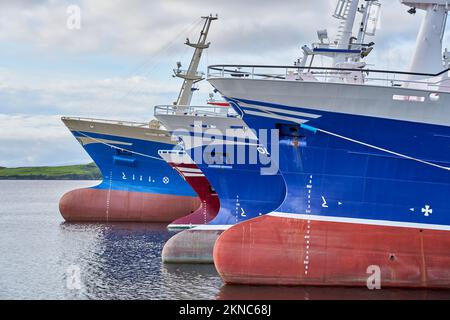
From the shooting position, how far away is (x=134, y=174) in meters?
37.2

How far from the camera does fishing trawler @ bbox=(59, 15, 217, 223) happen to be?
3662 centimetres

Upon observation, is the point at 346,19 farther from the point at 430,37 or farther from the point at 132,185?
the point at 132,185

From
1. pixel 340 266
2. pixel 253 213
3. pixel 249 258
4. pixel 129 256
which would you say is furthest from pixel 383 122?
pixel 129 256

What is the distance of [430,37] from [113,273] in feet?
39.0

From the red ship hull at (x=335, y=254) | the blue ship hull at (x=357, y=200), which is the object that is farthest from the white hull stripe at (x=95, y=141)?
the red ship hull at (x=335, y=254)

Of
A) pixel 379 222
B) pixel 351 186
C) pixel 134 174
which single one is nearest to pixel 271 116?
pixel 351 186

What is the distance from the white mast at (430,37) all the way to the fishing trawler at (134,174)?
18.7 metres

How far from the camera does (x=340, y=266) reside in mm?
16938

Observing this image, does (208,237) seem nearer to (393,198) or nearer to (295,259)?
(295,259)

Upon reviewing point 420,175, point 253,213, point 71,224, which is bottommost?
point 71,224

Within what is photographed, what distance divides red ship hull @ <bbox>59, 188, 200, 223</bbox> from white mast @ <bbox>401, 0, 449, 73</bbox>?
19.9 metres

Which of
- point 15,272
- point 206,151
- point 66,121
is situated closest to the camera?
point 15,272

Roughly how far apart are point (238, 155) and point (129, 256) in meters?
5.75

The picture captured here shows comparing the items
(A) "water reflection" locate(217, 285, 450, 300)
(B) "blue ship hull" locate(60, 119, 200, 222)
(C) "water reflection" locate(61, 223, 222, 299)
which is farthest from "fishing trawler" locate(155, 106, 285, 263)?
(B) "blue ship hull" locate(60, 119, 200, 222)
